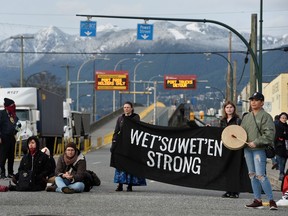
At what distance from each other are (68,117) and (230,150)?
3881 cm

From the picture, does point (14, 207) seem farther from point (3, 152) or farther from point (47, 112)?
point (47, 112)

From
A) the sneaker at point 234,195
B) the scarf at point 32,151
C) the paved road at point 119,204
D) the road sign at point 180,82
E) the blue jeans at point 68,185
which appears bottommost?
the sneaker at point 234,195

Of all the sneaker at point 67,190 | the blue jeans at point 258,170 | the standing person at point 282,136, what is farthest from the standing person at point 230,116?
the standing person at point 282,136

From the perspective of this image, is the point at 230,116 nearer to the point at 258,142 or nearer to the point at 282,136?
the point at 258,142

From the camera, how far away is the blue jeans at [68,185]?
50.5ft

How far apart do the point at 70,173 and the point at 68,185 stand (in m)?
0.24

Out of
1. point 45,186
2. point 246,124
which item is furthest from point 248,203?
point 45,186

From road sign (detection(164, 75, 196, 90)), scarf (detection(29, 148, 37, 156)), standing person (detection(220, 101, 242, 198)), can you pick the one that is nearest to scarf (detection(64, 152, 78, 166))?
scarf (detection(29, 148, 37, 156))

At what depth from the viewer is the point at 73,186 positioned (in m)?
15.4

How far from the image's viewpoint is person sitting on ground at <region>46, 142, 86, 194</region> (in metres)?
15.4

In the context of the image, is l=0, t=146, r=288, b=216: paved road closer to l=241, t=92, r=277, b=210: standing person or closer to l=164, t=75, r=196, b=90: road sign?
l=241, t=92, r=277, b=210: standing person

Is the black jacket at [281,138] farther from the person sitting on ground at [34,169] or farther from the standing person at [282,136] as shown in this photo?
the person sitting on ground at [34,169]

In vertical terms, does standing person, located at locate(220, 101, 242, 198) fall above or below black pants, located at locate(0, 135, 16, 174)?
above

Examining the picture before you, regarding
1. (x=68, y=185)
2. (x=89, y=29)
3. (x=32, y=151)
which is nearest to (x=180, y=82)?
(x=89, y=29)
